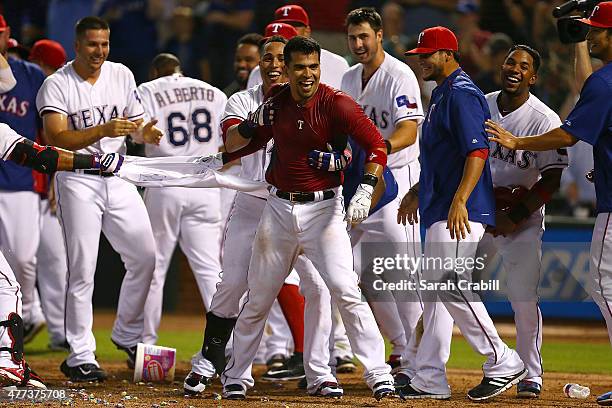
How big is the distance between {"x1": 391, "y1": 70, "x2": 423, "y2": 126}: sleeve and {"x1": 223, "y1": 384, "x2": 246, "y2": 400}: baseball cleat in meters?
2.21

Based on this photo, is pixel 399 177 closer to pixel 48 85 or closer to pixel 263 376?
pixel 263 376

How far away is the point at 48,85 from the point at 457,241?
3245mm

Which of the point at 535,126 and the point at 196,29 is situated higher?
the point at 196,29

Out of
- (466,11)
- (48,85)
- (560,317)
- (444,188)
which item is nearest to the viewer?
(444,188)

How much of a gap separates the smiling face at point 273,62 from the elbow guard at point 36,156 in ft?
4.87

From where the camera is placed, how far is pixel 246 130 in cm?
655

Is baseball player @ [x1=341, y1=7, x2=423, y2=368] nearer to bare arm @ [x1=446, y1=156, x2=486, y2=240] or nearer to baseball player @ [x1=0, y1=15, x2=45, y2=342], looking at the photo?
bare arm @ [x1=446, y1=156, x2=486, y2=240]

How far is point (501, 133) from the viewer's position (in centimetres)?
641

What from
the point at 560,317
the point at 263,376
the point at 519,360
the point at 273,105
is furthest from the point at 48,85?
the point at 560,317

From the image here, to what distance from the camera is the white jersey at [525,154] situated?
7.02 meters

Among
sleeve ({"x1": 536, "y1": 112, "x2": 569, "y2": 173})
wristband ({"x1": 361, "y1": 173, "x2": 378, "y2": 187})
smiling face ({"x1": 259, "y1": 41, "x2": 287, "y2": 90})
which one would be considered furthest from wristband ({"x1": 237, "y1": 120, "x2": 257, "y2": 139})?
sleeve ({"x1": 536, "y1": 112, "x2": 569, "y2": 173})

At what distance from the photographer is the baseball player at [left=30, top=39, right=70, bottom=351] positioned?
9.78m

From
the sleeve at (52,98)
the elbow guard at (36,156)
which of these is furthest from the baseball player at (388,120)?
the elbow guard at (36,156)

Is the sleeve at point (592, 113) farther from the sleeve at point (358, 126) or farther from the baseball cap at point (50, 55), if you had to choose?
the baseball cap at point (50, 55)
